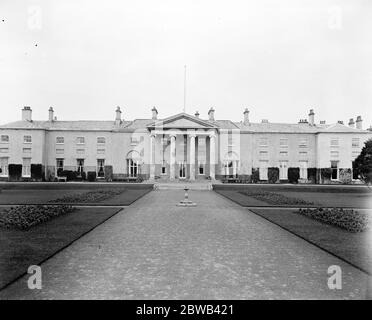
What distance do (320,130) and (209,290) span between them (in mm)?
45245

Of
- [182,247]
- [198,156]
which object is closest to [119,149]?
[198,156]

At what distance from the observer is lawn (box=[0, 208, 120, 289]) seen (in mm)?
6312

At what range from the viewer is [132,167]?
4678 centimetres

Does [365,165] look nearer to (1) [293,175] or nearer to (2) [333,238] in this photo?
(2) [333,238]

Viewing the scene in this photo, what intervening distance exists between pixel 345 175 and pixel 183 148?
21203 mm

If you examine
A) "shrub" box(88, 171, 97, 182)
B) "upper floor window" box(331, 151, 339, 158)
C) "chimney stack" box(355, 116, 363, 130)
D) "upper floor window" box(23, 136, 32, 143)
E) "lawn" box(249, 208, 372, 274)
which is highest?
"chimney stack" box(355, 116, 363, 130)

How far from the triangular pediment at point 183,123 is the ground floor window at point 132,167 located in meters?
5.62

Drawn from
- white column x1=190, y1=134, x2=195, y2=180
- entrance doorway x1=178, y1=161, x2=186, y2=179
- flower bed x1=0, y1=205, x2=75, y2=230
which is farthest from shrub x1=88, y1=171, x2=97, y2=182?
flower bed x1=0, y1=205, x2=75, y2=230

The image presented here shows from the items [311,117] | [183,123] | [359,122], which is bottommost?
[183,123]

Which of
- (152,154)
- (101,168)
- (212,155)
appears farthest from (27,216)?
(101,168)

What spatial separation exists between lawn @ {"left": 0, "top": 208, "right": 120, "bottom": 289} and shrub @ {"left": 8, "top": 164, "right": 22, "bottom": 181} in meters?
35.2

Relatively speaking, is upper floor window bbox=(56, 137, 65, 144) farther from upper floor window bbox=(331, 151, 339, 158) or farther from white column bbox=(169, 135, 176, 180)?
upper floor window bbox=(331, 151, 339, 158)

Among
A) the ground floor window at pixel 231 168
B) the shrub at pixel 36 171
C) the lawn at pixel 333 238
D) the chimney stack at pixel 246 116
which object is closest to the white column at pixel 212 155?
the ground floor window at pixel 231 168
